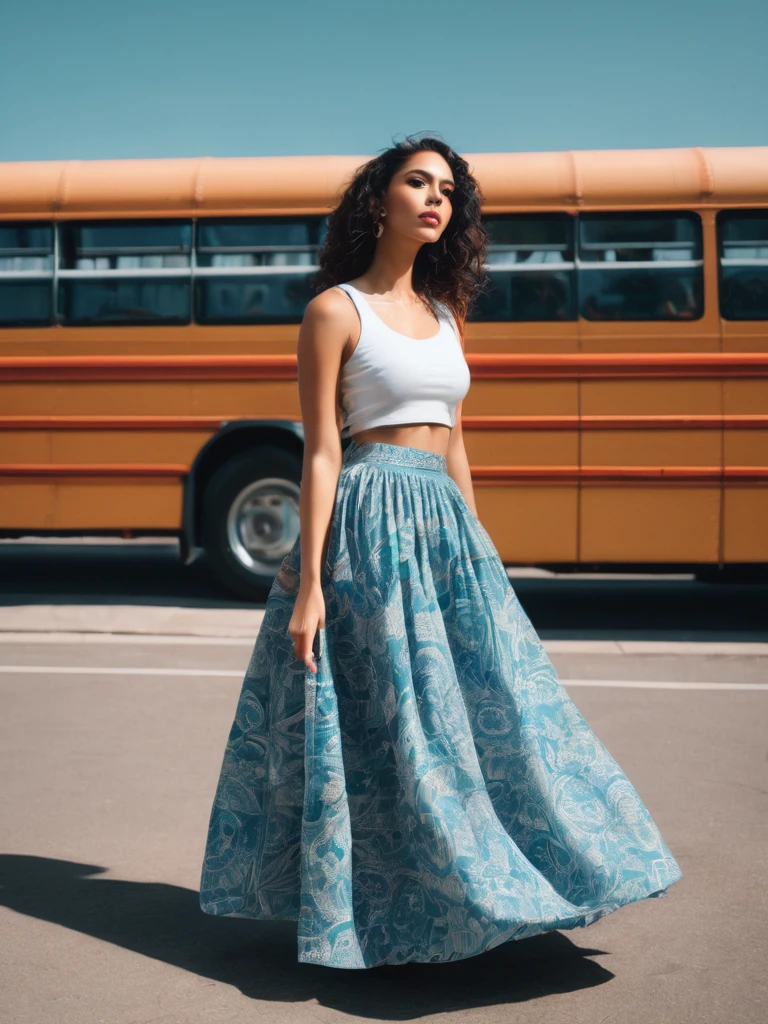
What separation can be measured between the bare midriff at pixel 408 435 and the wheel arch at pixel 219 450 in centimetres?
586

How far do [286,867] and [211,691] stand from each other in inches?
135

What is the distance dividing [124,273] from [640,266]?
3604 millimetres

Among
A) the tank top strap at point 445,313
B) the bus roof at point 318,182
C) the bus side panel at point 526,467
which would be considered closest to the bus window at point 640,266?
the bus roof at point 318,182

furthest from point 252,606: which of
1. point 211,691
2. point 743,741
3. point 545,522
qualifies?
point 743,741

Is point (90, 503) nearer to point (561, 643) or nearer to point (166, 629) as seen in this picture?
point (166, 629)

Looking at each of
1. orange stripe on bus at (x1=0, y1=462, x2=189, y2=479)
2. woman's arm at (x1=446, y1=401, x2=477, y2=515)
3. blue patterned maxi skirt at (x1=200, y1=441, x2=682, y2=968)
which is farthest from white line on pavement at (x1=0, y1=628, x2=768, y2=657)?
blue patterned maxi skirt at (x1=200, y1=441, x2=682, y2=968)

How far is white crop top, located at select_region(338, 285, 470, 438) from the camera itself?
2912mm

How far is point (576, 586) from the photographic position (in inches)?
418

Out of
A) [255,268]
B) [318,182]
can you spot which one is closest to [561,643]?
[255,268]

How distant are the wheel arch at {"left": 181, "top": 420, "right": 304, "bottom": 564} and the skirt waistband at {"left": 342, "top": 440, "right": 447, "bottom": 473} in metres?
5.87

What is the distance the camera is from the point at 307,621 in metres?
2.82

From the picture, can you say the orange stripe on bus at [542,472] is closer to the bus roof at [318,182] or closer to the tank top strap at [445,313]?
the bus roof at [318,182]

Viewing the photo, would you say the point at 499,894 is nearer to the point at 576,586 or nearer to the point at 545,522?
the point at 545,522

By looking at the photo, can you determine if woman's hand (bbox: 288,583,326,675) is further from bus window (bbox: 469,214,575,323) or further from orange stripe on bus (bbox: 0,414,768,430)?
bus window (bbox: 469,214,575,323)
